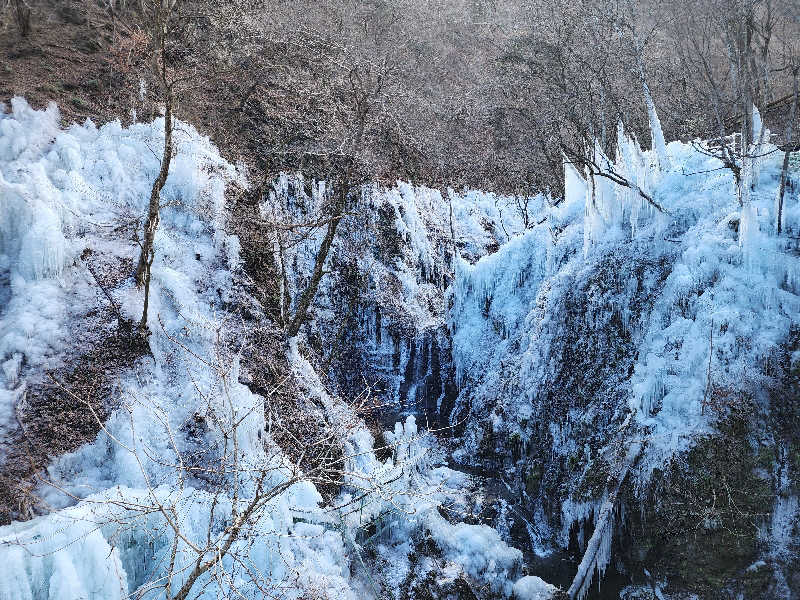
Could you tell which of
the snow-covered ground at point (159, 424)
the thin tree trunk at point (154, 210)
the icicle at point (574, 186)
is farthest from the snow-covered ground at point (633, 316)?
the thin tree trunk at point (154, 210)

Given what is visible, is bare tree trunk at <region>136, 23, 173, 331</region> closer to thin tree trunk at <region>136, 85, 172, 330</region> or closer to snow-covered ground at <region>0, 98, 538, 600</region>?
thin tree trunk at <region>136, 85, 172, 330</region>

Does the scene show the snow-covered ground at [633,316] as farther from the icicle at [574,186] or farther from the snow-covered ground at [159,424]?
the snow-covered ground at [159,424]

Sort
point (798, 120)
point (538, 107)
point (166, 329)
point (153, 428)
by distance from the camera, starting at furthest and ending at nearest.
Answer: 1. point (538, 107)
2. point (798, 120)
3. point (166, 329)
4. point (153, 428)

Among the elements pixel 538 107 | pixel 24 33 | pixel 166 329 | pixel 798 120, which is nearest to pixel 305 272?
pixel 166 329

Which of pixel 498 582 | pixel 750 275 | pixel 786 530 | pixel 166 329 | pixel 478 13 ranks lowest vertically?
pixel 498 582

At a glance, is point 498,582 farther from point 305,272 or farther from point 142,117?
point 142,117

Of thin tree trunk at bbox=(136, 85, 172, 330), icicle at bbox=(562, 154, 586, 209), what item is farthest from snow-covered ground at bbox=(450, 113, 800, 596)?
thin tree trunk at bbox=(136, 85, 172, 330)

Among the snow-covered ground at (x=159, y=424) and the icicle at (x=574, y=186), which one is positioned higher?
the icicle at (x=574, y=186)

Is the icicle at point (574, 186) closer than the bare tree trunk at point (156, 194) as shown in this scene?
No

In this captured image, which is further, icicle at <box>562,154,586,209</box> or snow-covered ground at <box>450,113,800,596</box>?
icicle at <box>562,154,586,209</box>

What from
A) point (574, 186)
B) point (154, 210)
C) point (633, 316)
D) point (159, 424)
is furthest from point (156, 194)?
point (574, 186)

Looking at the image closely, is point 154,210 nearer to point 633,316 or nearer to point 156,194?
point 156,194
